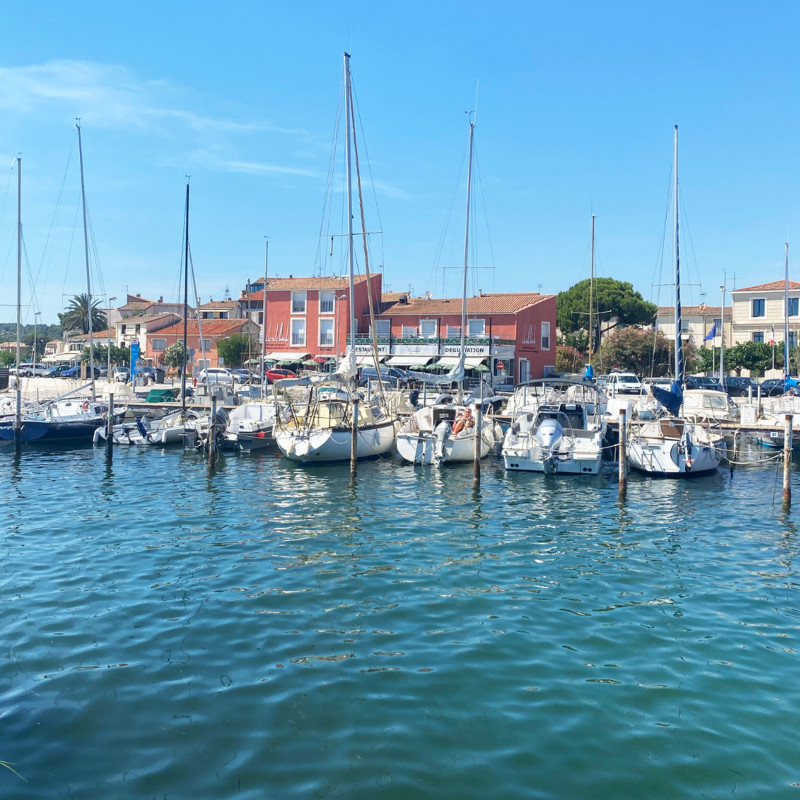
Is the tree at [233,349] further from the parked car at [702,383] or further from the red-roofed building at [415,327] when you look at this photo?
the parked car at [702,383]

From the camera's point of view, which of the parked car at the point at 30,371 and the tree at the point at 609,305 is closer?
the parked car at the point at 30,371

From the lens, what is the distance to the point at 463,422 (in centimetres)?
2961

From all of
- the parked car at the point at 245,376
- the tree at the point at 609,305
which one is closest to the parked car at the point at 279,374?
the parked car at the point at 245,376

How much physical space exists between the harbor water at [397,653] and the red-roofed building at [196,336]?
180 feet

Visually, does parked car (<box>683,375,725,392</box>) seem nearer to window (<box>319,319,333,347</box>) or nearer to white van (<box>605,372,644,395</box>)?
white van (<box>605,372,644,395</box>)

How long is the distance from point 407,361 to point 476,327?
6.70 metres

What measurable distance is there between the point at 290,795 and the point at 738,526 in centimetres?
1541

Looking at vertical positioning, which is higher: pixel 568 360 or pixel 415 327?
pixel 415 327

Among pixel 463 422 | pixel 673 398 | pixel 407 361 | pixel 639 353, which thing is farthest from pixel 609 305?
pixel 463 422

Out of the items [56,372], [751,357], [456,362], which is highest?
[751,357]

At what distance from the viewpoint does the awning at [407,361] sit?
2255 inches

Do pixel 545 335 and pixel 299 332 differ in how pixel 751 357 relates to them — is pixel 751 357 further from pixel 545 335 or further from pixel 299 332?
Answer: pixel 299 332

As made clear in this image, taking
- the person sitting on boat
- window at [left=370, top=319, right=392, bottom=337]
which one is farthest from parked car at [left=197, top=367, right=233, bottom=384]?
the person sitting on boat

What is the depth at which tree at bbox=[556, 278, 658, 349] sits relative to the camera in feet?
261
